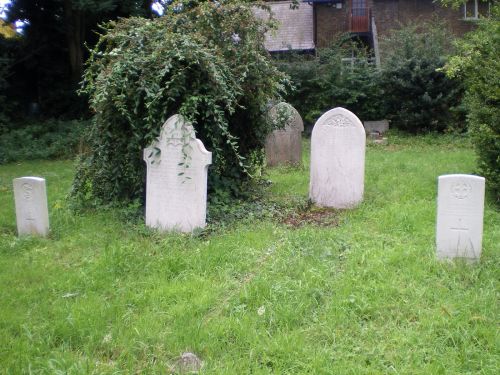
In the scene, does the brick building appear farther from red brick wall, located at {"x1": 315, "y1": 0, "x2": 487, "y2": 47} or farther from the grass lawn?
the grass lawn

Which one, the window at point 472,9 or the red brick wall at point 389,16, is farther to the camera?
the red brick wall at point 389,16

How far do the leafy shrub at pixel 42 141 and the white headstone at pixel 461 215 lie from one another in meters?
13.0

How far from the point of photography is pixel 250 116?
27.3 ft

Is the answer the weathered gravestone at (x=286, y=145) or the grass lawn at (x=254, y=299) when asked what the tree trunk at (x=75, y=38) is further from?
the grass lawn at (x=254, y=299)

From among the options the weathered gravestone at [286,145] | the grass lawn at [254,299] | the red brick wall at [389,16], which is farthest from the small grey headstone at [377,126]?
the grass lawn at [254,299]

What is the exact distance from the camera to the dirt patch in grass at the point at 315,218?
694cm

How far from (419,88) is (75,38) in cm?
1331

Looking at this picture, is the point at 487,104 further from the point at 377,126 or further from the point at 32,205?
the point at 377,126

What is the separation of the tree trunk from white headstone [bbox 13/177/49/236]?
15.4m

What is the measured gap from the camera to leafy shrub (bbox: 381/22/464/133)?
1691cm

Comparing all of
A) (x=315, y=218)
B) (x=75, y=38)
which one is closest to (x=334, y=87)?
(x=75, y=38)

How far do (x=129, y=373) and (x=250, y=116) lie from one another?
5397 millimetres

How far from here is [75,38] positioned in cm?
2098

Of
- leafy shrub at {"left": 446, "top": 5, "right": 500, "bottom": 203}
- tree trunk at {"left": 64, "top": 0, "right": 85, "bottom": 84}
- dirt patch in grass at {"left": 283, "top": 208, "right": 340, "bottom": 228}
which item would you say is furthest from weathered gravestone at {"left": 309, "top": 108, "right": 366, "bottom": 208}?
tree trunk at {"left": 64, "top": 0, "right": 85, "bottom": 84}
